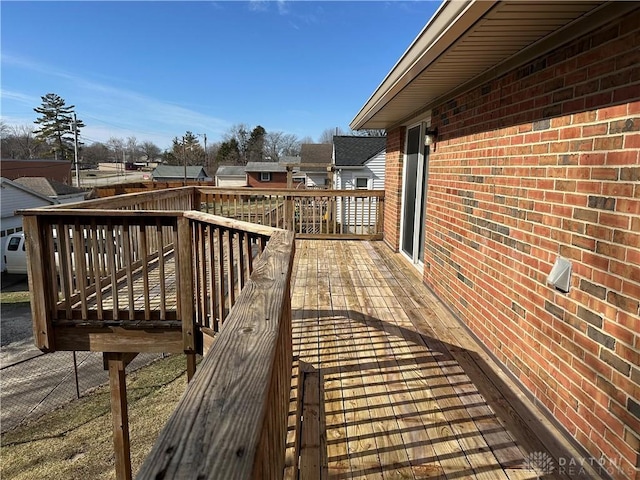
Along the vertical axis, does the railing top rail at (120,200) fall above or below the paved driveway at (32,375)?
above

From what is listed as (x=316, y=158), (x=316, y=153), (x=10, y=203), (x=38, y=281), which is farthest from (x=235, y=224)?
(x=316, y=153)

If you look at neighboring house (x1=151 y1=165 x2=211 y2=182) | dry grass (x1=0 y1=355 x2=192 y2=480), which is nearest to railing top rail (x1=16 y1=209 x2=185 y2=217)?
dry grass (x1=0 y1=355 x2=192 y2=480)

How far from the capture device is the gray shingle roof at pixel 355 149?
19141 millimetres

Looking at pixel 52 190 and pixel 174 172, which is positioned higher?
pixel 174 172

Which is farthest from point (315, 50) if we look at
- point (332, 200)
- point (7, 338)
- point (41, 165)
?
point (41, 165)

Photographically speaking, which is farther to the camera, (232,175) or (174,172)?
(174,172)

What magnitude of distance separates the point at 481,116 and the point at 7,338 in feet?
43.7

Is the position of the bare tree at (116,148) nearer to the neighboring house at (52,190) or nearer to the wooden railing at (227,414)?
the neighboring house at (52,190)

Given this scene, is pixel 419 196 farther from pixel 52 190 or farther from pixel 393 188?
pixel 52 190

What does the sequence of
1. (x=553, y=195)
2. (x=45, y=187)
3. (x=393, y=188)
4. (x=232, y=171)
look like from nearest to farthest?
(x=553, y=195) → (x=393, y=188) → (x=45, y=187) → (x=232, y=171)

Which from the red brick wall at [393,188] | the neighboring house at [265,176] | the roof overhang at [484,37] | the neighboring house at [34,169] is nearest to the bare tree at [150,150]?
the neighboring house at [34,169]

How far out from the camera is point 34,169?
3247 cm

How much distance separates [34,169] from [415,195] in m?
37.1

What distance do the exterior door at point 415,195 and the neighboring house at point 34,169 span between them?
33148 mm
